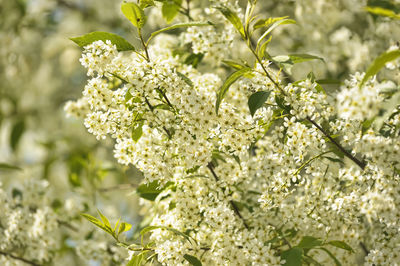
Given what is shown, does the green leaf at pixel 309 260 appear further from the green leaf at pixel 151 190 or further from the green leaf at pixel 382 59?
the green leaf at pixel 382 59

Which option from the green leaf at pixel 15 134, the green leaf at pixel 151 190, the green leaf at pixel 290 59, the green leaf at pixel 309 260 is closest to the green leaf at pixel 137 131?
the green leaf at pixel 151 190

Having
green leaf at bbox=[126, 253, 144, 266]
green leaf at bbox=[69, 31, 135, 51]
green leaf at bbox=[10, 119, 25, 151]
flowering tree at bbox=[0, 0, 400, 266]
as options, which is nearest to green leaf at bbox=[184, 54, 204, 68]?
flowering tree at bbox=[0, 0, 400, 266]

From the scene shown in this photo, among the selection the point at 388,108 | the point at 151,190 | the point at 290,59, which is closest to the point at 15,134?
the point at 151,190

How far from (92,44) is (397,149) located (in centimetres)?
123

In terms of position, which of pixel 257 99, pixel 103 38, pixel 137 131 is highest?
pixel 103 38

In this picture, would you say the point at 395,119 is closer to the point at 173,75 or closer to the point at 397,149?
the point at 397,149

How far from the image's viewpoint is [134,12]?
1798 mm

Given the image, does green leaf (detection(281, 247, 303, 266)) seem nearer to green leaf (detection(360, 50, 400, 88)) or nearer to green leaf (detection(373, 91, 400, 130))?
green leaf (detection(373, 91, 400, 130))

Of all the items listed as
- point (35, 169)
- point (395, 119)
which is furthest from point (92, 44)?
point (35, 169)

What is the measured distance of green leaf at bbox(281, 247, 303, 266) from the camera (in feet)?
5.86

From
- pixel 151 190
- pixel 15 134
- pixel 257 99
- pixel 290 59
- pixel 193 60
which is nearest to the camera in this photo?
pixel 257 99

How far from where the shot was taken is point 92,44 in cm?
188

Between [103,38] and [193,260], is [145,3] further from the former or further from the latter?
[193,260]

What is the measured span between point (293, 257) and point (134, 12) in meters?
1.15
